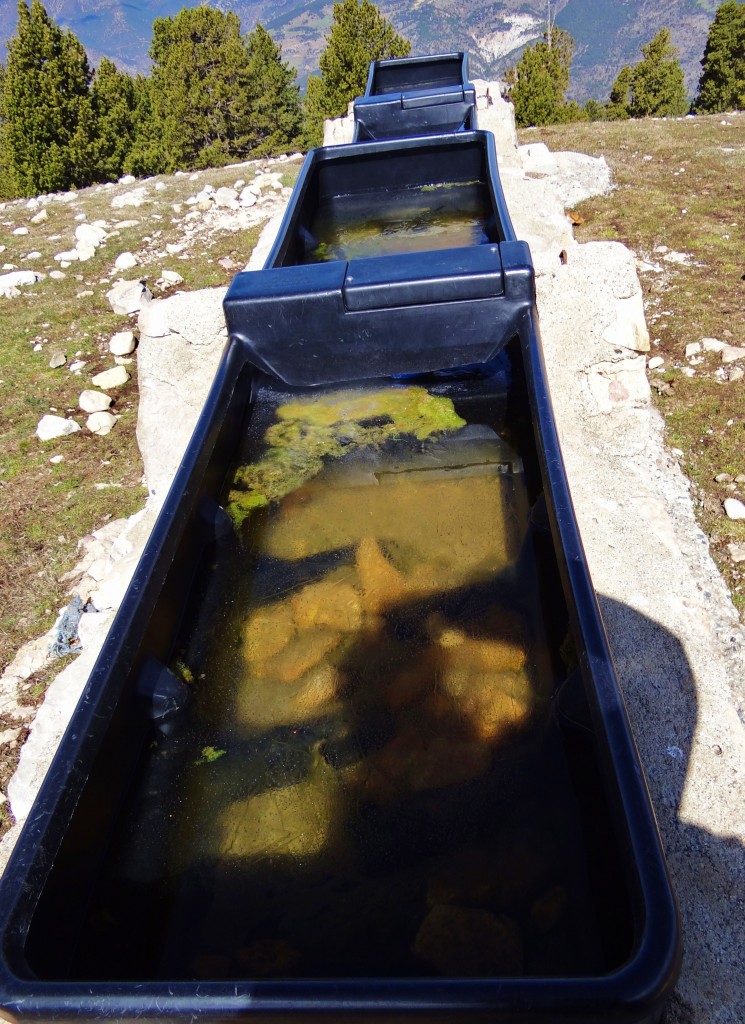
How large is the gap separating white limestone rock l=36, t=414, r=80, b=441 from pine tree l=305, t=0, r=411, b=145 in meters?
12.8

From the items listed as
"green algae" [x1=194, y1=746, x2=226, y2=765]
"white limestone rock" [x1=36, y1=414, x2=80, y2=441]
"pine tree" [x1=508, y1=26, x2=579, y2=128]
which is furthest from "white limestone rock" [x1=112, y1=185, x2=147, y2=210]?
"pine tree" [x1=508, y1=26, x2=579, y2=128]

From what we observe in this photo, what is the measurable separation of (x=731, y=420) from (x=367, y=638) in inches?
107

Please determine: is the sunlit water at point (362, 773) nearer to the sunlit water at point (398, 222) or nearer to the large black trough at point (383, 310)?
the large black trough at point (383, 310)

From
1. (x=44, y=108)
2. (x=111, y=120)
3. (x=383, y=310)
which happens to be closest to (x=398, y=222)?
(x=383, y=310)

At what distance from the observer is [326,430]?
290 cm

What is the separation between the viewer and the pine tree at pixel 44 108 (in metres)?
12.1

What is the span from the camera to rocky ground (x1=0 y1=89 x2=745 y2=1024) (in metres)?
1.81

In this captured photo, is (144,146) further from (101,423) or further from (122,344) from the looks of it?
(101,423)

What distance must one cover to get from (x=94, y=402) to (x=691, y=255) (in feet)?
15.0

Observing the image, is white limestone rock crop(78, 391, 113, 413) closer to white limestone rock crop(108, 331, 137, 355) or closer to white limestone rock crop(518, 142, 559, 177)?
white limestone rock crop(108, 331, 137, 355)

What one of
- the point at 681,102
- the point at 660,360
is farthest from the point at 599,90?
the point at 660,360

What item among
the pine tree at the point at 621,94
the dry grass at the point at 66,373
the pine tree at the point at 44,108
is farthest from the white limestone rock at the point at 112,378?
the pine tree at the point at 621,94

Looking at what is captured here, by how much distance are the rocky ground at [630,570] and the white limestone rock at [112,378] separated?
34 cm

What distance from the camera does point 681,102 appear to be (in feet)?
62.7
